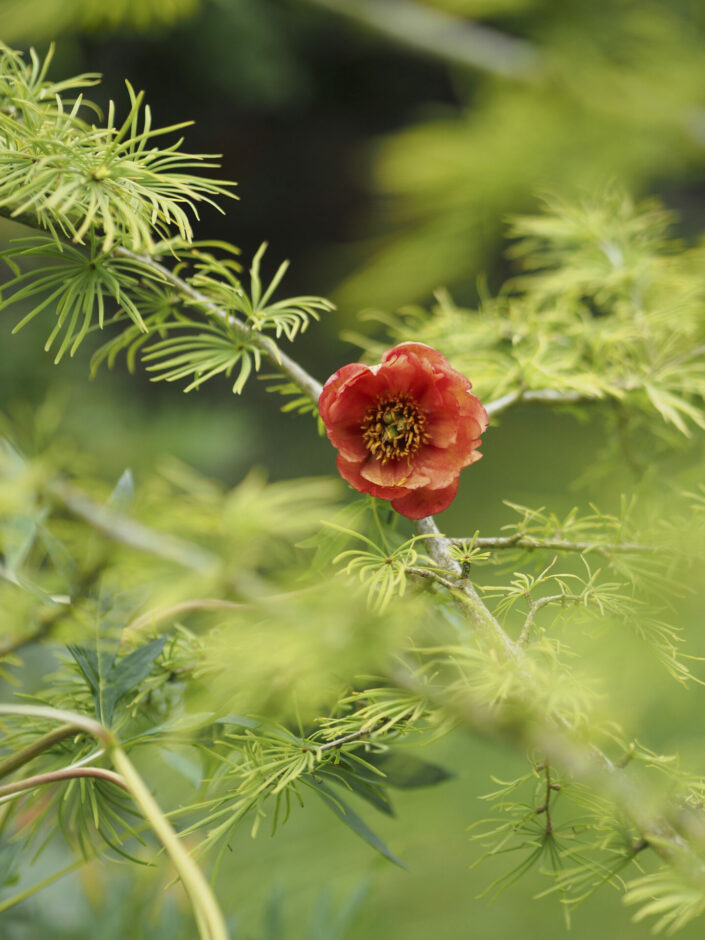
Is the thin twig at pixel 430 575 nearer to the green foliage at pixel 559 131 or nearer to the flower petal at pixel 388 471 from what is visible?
the flower petal at pixel 388 471

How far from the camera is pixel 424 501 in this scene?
7.4 inches

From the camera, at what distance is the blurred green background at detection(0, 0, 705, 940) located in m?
0.48

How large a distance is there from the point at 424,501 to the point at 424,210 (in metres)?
0.69

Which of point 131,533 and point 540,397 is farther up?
point 540,397

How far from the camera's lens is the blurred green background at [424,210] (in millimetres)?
479

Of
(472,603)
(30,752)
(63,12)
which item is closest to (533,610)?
(472,603)

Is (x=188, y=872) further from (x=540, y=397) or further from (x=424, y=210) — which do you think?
(x=424, y=210)

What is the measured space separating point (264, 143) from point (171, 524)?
125cm

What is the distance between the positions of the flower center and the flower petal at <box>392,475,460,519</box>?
0.03ft

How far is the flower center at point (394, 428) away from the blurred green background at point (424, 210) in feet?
0.22

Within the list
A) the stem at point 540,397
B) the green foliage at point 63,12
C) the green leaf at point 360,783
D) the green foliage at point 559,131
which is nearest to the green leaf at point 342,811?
the green leaf at point 360,783

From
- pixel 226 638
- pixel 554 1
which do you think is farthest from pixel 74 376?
pixel 226 638

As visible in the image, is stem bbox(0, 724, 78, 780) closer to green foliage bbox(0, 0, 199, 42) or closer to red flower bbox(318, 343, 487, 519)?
red flower bbox(318, 343, 487, 519)

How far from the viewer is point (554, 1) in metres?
0.75
